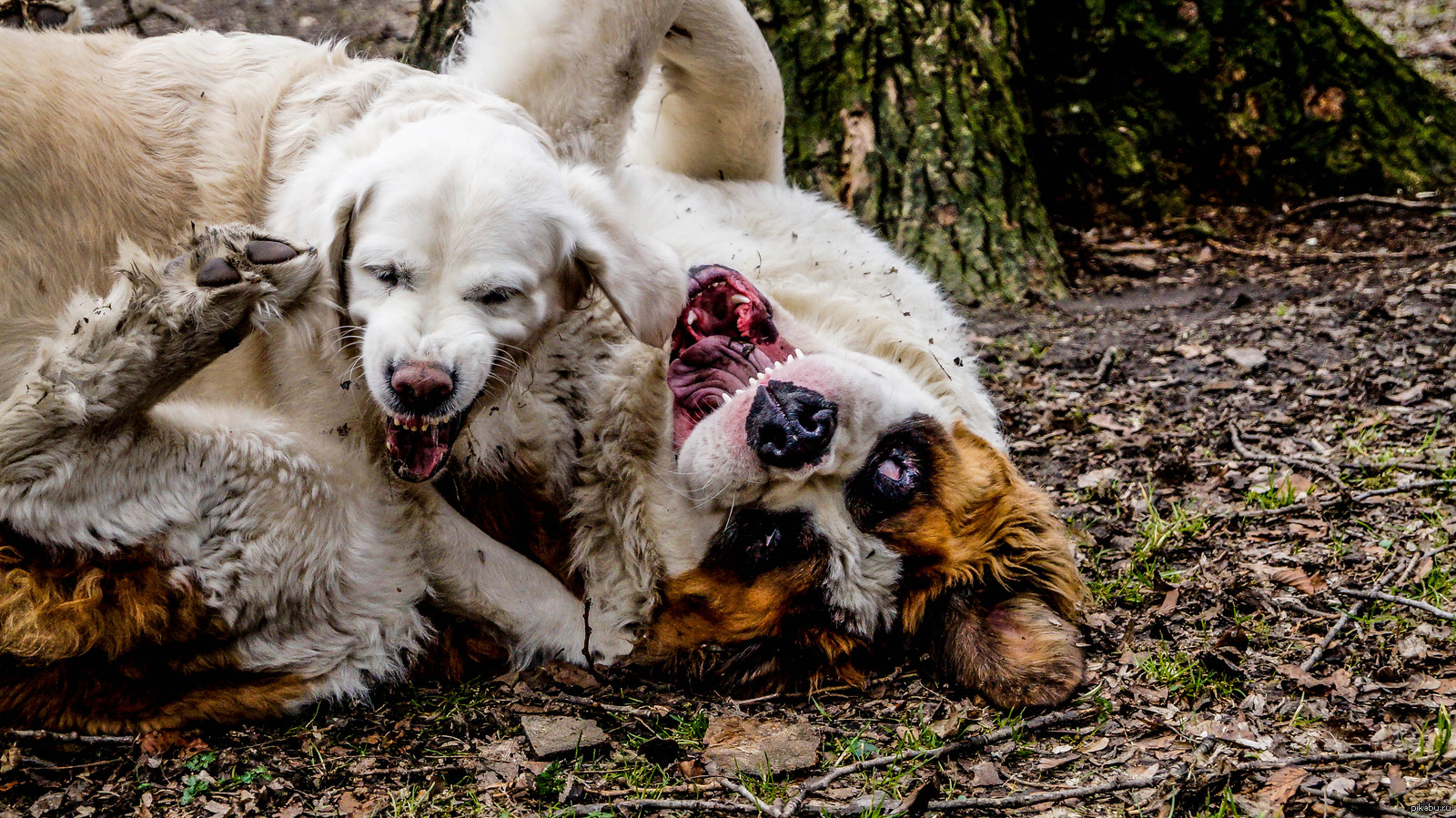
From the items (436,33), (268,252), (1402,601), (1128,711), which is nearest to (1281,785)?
(1128,711)

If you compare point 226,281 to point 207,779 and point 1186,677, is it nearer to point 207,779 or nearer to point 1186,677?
point 207,779

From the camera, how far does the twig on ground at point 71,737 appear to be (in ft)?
8.70

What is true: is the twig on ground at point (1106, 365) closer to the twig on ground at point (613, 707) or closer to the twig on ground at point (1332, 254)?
the twig on ground at point (1332, 254)

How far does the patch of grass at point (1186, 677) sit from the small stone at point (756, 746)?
881mm

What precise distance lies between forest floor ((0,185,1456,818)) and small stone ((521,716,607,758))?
0.01 meters

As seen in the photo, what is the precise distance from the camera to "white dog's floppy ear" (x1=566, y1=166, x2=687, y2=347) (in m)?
3.14

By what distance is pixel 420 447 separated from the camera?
296 centimetres

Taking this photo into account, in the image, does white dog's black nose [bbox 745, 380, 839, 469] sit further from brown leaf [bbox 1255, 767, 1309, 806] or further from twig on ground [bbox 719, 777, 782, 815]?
brown leaf [bbox 1255, 767, 1309, 806]

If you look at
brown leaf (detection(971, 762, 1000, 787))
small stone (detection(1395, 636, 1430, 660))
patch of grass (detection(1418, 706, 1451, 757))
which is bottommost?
brown leaf (detection(971, 762, 1000, 787))

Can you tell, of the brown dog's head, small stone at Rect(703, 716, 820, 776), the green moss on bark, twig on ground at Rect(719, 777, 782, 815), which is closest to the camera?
twig on ground at Rect(719, 777, 782, 815)

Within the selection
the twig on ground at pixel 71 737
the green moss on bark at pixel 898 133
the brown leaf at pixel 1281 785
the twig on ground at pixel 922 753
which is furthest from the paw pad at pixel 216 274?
the green moss on bark at pixel 898 133

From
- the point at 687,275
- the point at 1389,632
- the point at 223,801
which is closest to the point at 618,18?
the point at 687,275

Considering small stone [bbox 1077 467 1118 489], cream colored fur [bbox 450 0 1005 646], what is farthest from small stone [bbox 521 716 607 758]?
small stone [bbox 1077 467 1118 489]

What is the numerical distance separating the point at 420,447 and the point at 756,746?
3.81 ft
